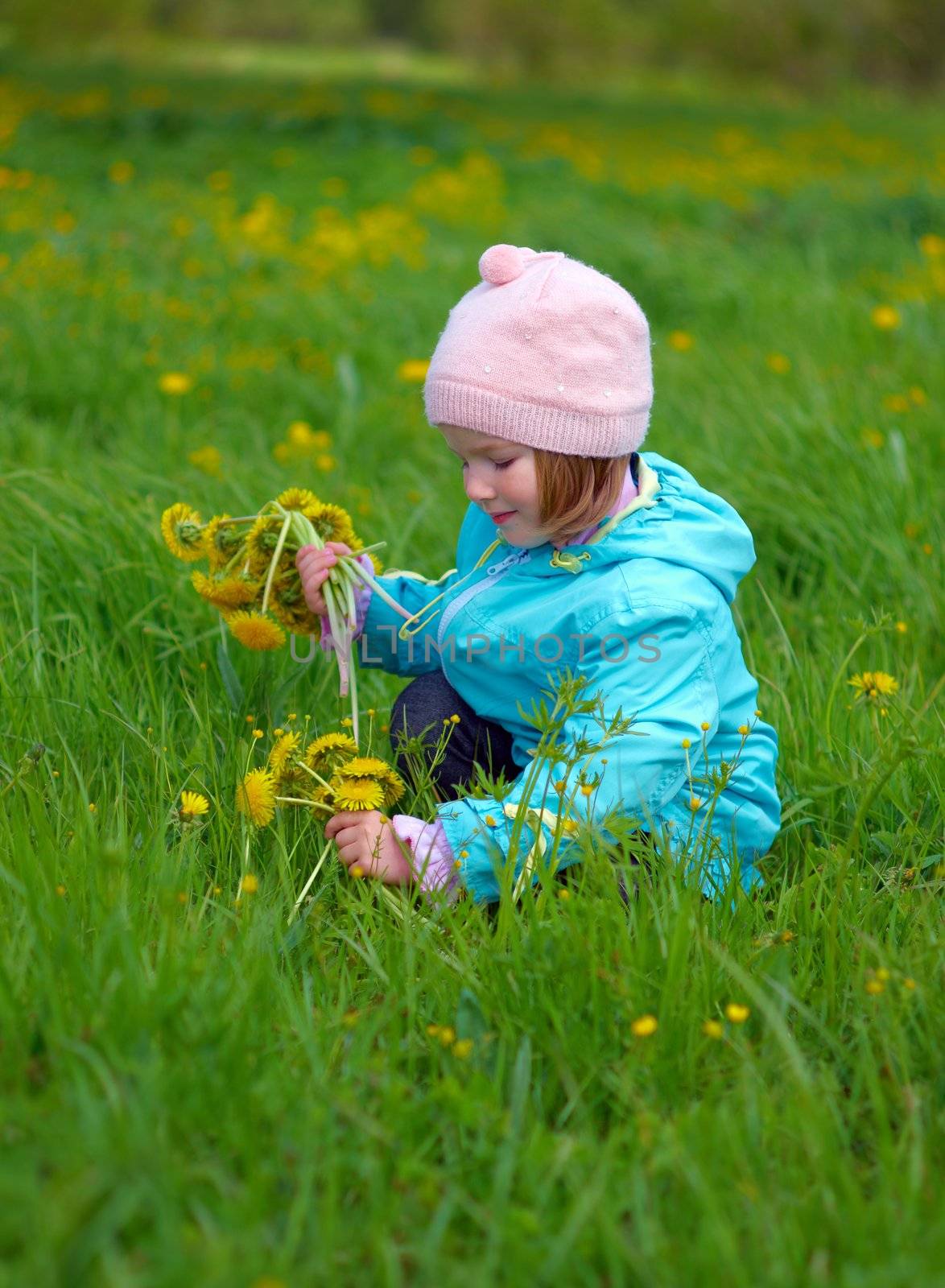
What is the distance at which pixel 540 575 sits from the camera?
2107 millimetres

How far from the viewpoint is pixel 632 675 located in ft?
6.29

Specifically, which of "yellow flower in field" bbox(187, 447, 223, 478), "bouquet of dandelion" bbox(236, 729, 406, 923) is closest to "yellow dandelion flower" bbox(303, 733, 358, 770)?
"bouquet of dandelion" bbox(236, 729, 406, 923)

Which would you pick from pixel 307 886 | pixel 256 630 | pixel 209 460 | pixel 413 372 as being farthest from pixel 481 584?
pixel 413 372

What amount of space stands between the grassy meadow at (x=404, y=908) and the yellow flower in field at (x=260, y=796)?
0.06 metres

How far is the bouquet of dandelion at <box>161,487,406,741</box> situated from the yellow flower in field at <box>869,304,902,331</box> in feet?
8.94

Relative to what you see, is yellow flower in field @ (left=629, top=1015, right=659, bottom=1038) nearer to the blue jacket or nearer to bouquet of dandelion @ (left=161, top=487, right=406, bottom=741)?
the blue jacket

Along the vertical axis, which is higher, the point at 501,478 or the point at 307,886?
the point at 501,478

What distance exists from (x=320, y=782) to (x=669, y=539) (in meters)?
0.67

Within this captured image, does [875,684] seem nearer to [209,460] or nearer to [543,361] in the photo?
[543,361]

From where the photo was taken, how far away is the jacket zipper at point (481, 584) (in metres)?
2.16

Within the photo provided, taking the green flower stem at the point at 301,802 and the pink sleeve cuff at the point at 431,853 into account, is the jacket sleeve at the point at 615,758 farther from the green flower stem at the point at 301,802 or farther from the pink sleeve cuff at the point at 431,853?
the green flower stem at the point at 301,802

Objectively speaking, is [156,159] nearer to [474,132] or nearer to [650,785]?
[474,132]

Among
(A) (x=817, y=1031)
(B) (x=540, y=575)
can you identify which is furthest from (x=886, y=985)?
(B) (x=540, y=575)

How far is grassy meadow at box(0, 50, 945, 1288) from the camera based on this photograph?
51.3 inches
